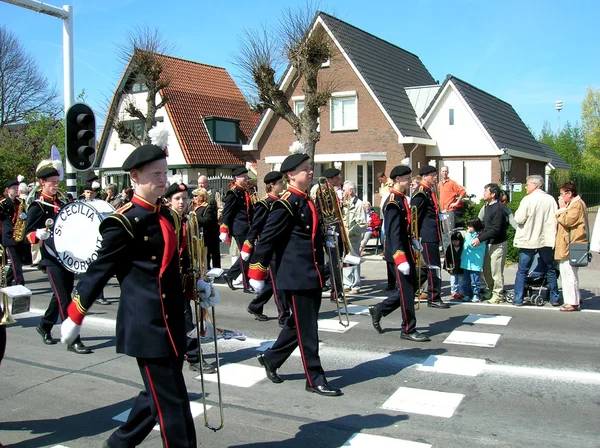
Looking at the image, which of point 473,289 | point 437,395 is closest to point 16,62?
point 473,289

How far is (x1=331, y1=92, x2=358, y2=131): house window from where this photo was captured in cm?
2597

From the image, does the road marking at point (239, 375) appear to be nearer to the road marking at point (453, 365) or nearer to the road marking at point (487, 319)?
the road marking at point (453, 365)

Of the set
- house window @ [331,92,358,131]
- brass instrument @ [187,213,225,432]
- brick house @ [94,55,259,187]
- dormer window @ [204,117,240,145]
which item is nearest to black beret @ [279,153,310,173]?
brass instrument @ [187,213,225,432]

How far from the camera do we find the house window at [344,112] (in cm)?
2597

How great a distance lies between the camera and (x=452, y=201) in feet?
44.0

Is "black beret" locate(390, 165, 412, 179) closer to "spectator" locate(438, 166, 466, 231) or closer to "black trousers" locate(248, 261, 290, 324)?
"black trousers" locate(248, 261, 290, 324)

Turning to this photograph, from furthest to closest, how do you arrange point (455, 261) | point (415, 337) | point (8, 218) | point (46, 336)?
point (8, 218), point (455, 261), point (46, 336), point (415, 337)

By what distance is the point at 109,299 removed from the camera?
10555 mm

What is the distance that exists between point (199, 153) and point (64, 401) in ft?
90.0

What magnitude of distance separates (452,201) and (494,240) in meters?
3.61

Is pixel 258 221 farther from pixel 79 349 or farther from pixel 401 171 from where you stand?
pixel 79 349

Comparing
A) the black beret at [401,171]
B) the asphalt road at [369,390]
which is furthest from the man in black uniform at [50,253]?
the black beret at [401,171]

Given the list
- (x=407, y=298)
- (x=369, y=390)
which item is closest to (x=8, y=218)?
(x=407, y=298)

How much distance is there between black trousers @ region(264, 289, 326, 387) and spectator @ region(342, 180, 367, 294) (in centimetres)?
530
